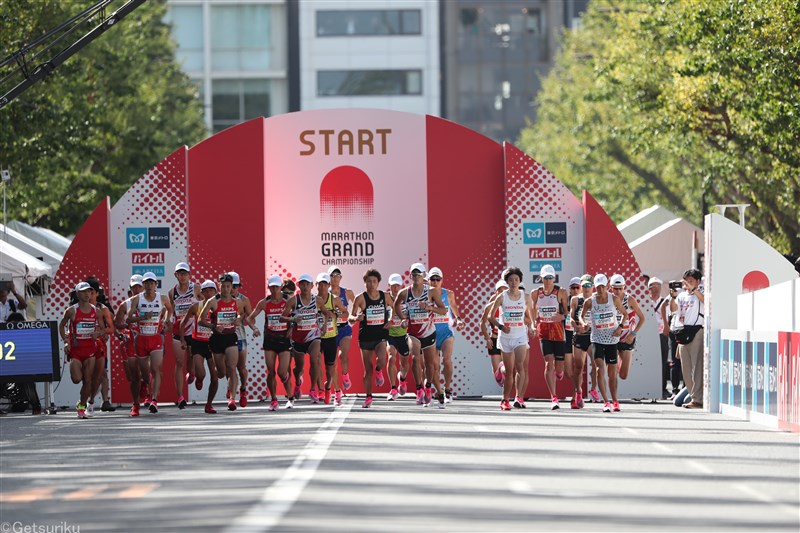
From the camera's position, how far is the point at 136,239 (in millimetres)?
31188

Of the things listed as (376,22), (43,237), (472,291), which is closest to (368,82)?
(376,22)

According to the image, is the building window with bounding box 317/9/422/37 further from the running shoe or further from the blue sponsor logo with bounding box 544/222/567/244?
the running shoe

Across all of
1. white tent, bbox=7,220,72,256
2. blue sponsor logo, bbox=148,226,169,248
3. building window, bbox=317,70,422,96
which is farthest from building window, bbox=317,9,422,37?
blue sponsor logo, bbox=148,226,169,248

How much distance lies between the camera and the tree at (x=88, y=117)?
38.4 m

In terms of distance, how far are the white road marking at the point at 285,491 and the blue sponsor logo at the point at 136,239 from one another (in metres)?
11.2

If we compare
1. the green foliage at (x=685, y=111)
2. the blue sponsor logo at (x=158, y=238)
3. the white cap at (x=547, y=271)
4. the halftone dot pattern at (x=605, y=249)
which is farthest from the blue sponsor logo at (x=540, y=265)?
the blue sponsor logo at (x=158, y=238)

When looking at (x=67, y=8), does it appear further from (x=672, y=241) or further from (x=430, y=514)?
(x=430, y=514)

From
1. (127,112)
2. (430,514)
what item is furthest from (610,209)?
(430,514)

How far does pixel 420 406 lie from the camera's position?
89.5ft

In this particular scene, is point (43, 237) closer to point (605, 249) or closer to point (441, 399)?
point (605, 249)

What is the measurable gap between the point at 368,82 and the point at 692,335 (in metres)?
66.3

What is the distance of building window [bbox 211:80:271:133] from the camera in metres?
93.6

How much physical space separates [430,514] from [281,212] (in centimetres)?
1942

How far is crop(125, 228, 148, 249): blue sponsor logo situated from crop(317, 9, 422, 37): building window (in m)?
61.9
